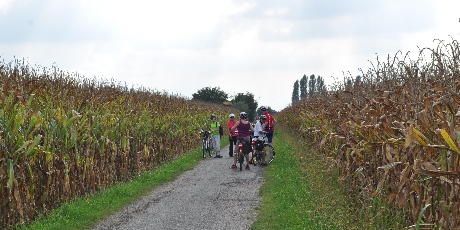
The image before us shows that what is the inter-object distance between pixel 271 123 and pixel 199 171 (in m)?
4.08

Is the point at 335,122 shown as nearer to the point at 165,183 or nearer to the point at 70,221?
the point at 165,183

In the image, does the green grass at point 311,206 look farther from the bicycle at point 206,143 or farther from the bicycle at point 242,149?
the bicycle at point 206,143

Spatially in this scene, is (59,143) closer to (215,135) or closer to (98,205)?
(98,205)

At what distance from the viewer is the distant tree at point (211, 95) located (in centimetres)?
9494

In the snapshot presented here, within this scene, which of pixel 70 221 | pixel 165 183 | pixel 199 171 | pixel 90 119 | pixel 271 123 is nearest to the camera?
pixel 70 221

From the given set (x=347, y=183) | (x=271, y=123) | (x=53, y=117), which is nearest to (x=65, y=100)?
(x=53, y=117)

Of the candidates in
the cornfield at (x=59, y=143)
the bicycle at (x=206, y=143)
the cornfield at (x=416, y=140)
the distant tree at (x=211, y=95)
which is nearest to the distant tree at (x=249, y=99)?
the distant tree at (x=211, y=95)

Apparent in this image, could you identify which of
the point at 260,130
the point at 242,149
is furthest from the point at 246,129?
the point at 260,130

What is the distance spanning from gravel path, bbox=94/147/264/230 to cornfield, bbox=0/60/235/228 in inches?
58.4

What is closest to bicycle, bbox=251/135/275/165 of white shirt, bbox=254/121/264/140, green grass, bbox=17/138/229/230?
white shirt, bbox=254/121/264/140

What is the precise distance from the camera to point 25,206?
9.59 meters

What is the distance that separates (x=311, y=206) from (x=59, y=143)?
5603mm

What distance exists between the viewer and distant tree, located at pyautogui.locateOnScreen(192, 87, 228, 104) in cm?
9494

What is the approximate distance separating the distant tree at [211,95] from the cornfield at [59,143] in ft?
245
